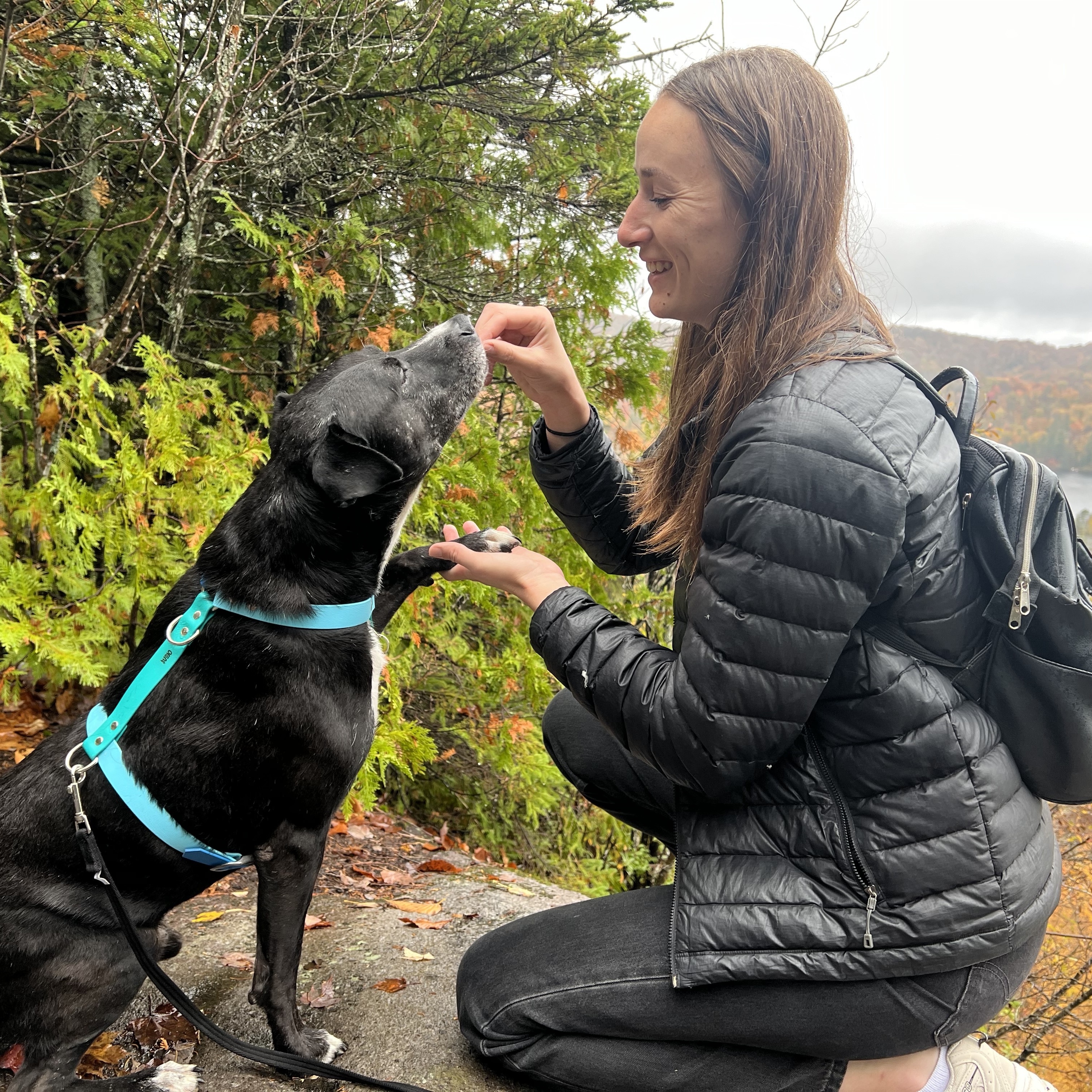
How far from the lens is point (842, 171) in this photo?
2.18 meters

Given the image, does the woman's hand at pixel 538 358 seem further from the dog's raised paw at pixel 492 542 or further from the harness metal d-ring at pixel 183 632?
the harness metal d-ring at pixel 183 632

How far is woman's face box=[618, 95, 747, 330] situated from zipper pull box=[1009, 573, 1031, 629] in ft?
3.60

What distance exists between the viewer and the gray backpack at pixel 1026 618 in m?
1.85

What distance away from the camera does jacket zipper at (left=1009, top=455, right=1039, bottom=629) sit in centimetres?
180

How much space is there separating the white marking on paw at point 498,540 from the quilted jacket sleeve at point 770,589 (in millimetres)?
789

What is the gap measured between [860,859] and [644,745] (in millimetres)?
560

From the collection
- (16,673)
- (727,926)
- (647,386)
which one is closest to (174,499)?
(16,673)

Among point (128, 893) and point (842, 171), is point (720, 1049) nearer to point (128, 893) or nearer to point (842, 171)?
point (128, 893)

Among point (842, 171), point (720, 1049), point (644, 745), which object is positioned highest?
point (842, 171)

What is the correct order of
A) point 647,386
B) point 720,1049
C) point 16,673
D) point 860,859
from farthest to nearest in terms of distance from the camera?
1. point 647,386
2. point 16,673
3. point 720,1049
4. point 860,859

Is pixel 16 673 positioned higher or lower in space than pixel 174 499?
lower

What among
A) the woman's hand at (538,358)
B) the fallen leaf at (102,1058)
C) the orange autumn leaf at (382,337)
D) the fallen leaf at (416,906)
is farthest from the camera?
the orange autumn leaf at (382,337)

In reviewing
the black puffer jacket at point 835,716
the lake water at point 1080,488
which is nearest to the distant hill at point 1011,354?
the lake water at point 1080,488

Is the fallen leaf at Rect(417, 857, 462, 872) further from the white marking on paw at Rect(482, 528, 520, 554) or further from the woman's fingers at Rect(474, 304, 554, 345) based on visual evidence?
the woman's fingers at Rect(474, 304, 554, 345)
